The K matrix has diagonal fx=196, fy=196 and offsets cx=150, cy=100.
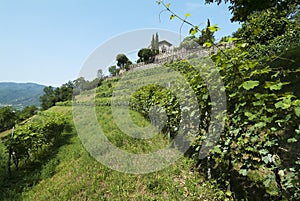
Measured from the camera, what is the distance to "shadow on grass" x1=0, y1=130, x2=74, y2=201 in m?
4.35

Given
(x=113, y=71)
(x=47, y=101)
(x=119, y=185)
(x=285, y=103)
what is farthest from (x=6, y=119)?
(x=285, y=103)

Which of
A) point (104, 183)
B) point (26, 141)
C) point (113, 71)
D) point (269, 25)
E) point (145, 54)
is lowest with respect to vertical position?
point (104, 183)

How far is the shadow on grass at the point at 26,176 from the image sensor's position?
4.35 meters

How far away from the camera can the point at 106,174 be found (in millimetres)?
4125

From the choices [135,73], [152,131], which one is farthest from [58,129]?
[135,73]

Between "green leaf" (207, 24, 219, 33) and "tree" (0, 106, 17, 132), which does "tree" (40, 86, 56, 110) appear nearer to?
"tree" (0, 106, 17, 132)

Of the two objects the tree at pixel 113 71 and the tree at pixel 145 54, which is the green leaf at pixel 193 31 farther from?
the tree at pixel 113 71

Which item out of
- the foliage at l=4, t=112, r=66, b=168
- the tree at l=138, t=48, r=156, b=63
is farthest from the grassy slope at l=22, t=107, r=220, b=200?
the tree at l=138, t=48, r=156, b=63

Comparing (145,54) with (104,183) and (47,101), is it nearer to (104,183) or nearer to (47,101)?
(47,101)

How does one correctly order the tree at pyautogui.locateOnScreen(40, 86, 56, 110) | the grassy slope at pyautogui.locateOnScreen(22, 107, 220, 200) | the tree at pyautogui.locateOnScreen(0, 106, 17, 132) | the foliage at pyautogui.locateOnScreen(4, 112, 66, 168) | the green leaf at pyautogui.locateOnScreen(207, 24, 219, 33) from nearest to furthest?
the green leaf at pyautogui.locateOnScreen(207, 24, 219, 33) → the grassy slope at pyautogui.locateOnScreen(22, 107, 220, 200) → the foliage at pyautogui.locateOnScreen(4, 112, 66, 168) → the tree at pyautogui.locateOnScreen(0, 106, 17, 132) → the tree at pyautogui.locateOnScreen(40, 86, 56, 110)

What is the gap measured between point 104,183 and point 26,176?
2.76 meters

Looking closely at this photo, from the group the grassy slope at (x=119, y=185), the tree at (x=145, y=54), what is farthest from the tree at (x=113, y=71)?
the grassy slope at (x=119, y=185)

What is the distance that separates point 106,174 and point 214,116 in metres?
2.61

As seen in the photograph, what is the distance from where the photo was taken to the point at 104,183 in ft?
12.6
